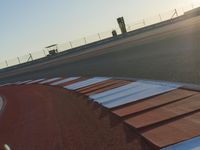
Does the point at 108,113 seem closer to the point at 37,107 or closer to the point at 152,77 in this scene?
the point at 152,77

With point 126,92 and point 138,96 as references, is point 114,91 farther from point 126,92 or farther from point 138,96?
point 138,96

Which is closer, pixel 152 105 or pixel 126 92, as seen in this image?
pixel 152 105

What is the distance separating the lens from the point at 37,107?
12234 mm

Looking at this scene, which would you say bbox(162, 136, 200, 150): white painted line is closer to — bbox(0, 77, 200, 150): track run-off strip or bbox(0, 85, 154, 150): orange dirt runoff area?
bbox(0, 77, 200, 150): track run-off strip

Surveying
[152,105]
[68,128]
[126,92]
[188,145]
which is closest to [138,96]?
[126,92]

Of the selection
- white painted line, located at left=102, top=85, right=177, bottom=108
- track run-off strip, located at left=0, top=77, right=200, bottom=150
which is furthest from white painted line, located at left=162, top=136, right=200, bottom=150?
white painted line, located at left=102, top=85, right=177, bottom=108

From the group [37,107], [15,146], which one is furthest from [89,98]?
[15,146]

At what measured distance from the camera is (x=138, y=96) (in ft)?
28.9

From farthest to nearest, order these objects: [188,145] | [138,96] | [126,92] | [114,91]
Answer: [114,91] < [126,92] < [138,96] < [188,145]

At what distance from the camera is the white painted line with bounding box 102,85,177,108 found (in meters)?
8.55

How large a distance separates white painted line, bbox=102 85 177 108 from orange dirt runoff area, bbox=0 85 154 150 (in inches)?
9.1

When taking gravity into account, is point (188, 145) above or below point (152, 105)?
above

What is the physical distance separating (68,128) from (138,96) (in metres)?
1.64

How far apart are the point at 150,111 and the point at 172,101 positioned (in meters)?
0.49
